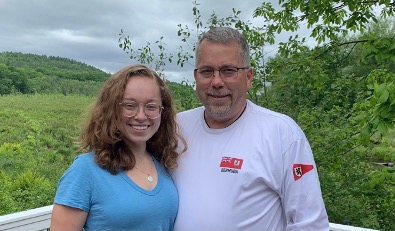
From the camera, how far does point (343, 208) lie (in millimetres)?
4555

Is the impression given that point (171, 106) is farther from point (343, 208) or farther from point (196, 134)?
point (343, 208)

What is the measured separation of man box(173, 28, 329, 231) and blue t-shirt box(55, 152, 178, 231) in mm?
199

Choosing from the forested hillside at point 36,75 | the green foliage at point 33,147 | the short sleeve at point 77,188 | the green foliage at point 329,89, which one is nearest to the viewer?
the short sleeve at point 77,188

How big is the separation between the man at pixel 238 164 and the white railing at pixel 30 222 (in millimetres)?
1103

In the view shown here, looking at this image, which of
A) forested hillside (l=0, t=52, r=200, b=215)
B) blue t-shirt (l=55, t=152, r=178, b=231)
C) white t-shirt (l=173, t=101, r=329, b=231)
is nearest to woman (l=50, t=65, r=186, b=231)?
blue t-shirt (l=55, t=152, r=178, b=231)

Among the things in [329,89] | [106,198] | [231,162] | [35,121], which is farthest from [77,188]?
[35,121]

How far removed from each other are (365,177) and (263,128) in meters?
3.48

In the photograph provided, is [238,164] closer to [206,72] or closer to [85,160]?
[206,72]

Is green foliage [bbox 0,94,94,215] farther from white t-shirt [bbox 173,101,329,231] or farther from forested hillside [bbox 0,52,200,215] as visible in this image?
white t-shirt [bbox 173,101,329,231]

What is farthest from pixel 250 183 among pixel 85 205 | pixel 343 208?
pixel 343 208

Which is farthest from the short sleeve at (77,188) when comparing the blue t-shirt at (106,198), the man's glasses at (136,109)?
the man's glasses at (136,109)

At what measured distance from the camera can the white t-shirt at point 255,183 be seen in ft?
5.15

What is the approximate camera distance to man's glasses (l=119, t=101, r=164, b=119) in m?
1.58

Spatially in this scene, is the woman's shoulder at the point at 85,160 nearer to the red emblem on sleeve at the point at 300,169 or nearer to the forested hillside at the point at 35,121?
the red emblem on sleeve at the point at 300,169
